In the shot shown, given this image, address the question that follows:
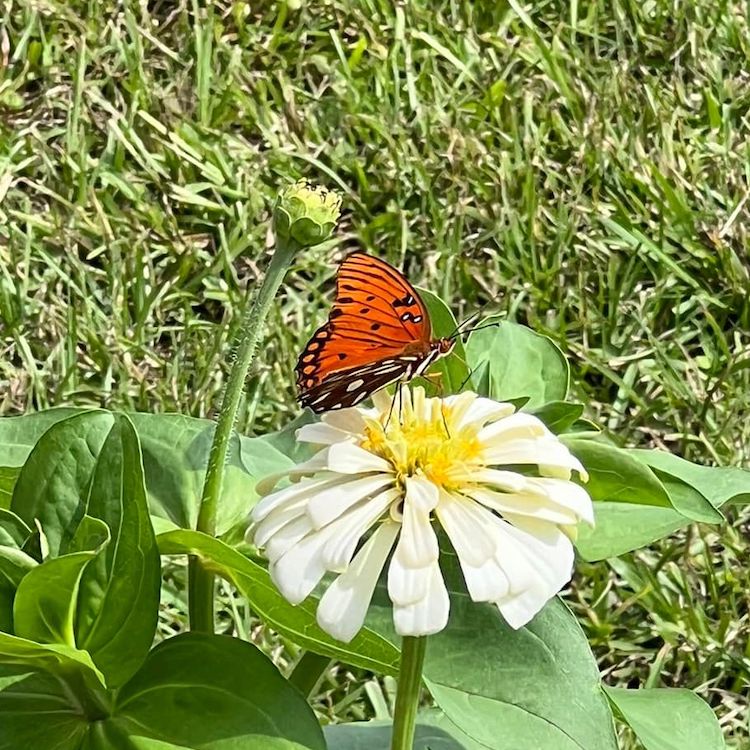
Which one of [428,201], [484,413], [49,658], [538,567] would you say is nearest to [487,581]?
[538,567]

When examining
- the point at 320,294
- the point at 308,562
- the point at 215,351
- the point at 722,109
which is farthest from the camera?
the point at 722,109

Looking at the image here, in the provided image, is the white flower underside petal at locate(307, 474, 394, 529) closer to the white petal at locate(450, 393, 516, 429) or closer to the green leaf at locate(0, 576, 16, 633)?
the white petal at locate(450, 393, 516, 429)

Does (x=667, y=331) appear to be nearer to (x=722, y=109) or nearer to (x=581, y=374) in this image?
(x=581, y=374)

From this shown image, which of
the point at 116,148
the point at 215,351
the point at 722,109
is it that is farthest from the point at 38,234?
the point at 722,109

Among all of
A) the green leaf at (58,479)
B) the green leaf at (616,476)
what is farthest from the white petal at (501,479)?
the green leaf at (58,479)

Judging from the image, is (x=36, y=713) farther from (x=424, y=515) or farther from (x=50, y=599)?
(x=424, y=515)

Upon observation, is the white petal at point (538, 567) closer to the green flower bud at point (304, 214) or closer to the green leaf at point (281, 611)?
the green leaf at point (281, 611)
